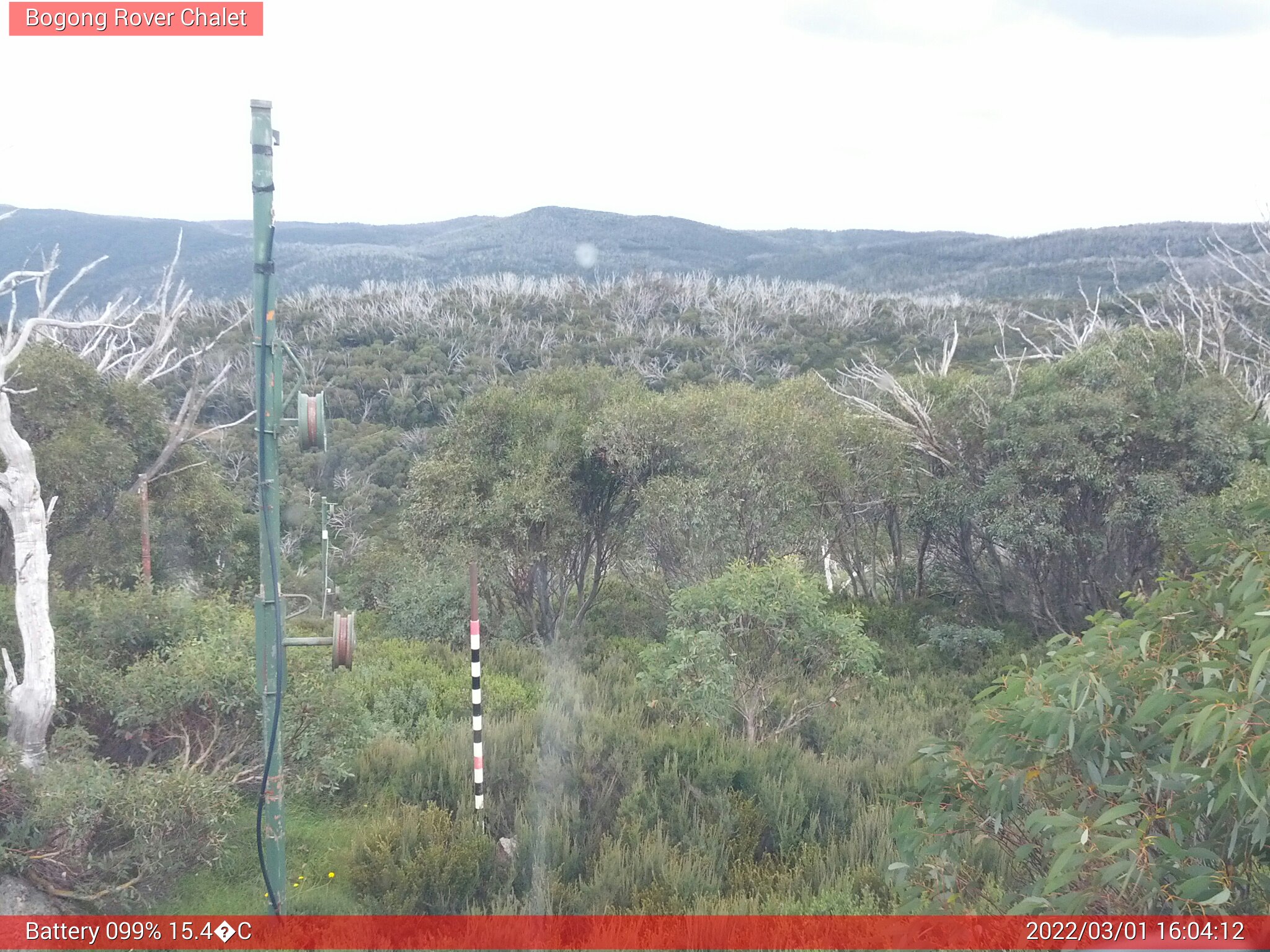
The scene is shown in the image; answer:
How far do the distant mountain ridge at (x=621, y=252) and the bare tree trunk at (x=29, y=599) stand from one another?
53.2m

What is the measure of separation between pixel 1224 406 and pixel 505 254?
9217cm

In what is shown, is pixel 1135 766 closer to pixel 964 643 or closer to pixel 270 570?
pixel 270 570

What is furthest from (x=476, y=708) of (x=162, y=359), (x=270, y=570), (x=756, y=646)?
(x=162, y=359)

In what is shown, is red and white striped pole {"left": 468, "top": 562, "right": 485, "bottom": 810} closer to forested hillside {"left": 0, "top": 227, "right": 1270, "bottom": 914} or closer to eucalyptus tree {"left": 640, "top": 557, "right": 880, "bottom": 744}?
forested hillside {"left": 0, "top": 227, "right": 1270, "bottom": 914}

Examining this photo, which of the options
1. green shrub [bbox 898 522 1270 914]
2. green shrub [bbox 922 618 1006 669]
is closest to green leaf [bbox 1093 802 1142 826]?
green shrub [bbox 898 522 1270 914]

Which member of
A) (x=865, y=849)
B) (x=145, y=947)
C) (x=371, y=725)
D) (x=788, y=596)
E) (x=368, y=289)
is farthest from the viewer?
(x=368, y=289)

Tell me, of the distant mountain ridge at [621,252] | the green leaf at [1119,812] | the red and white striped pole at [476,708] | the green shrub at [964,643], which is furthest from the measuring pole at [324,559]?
the distant mountain ridge at [621,252]

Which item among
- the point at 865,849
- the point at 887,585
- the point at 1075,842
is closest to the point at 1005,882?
the point at 865,849

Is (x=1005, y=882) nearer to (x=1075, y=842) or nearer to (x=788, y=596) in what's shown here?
(x=1075, y=842)

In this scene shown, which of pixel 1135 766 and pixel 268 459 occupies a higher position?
pixel 268 459

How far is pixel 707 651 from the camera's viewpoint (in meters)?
9.28

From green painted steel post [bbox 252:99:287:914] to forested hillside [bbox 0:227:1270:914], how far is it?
0.42 meters

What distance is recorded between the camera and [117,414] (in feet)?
43.7

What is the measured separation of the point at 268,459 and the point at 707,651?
534 cm
